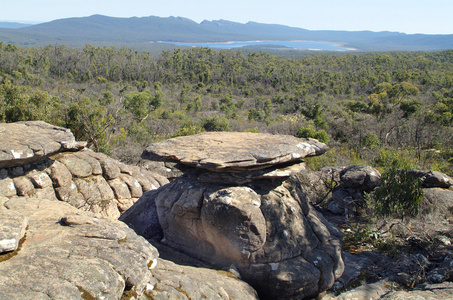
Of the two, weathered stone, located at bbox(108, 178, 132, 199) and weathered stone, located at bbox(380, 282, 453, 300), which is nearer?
weathered stone, located at bbox(380, 282, 453, 300)

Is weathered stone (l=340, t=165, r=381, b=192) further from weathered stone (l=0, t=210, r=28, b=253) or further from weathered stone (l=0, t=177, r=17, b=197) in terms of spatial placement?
weathered stone (l=0, t=177, r=17, b=197)

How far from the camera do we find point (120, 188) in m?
8.92

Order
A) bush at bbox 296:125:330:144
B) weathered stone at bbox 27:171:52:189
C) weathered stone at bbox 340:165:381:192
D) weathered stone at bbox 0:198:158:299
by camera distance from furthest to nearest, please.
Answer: bush at bbox 296:125:330:144, weathered stone at bbox 340:165:381:192, weathered stone at bbox 27:171:52:189, weathered stone at bbox 0:198:158:299

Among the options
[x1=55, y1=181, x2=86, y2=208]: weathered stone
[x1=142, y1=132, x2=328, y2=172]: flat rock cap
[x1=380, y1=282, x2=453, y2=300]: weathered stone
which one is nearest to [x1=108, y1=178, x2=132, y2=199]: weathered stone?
[x1=55, y1=181, x2=86, y2=208]: weathered stone

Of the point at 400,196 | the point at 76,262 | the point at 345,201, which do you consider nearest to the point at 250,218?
the point at 76,262

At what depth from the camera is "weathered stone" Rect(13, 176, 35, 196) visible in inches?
285

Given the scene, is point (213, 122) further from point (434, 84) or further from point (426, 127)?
point (434, 84)

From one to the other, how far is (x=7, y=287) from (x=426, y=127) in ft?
70.8

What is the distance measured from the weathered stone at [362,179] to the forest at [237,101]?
1528 mm

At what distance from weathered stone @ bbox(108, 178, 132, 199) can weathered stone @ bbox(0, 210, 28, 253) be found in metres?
4.40

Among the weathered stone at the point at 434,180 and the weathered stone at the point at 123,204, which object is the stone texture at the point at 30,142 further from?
the weathered stone at the point at 434,180

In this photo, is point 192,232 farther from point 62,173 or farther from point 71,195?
point 62,173

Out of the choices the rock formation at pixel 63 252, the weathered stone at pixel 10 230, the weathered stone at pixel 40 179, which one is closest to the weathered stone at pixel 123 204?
the rock formation at pixel 63 252

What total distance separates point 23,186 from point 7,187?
0.99 feet
